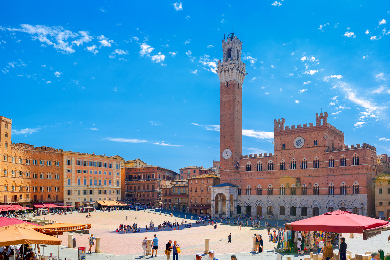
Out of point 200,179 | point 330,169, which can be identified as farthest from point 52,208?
point 330,169

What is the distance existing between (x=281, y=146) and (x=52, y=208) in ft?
145

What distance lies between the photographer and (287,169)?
197 ft

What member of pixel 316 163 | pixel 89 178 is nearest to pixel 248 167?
pixel 316 163

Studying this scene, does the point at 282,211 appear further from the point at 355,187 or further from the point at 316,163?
the point at 355,187

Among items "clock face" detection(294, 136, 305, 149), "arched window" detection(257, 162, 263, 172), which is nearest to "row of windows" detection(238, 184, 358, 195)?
"arched window" detection(257, 162, 263, 172)

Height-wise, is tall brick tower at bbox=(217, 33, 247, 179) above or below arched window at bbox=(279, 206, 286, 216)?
above

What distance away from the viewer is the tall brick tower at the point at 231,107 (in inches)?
2660

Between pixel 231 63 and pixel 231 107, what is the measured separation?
8.94 meters

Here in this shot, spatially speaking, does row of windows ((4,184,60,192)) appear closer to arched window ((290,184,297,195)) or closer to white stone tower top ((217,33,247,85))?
white stone tower top ((217,33,247,85))

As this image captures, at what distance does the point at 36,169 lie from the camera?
6600cm

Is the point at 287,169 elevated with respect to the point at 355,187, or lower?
elevated

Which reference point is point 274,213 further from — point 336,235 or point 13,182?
point 13,182


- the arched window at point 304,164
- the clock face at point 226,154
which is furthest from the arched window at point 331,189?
the clock face at point 226,154

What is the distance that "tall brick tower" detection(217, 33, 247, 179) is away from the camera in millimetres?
67562
